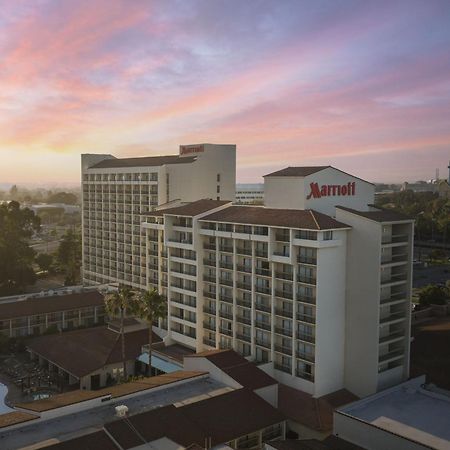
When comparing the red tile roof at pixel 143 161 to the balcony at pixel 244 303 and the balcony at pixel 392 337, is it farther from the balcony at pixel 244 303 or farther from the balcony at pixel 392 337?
the balcony at pixel 392 337

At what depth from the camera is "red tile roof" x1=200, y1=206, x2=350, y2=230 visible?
62.0 meters

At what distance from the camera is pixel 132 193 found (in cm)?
11069

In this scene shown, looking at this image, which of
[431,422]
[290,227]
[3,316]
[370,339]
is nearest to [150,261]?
[3,316]

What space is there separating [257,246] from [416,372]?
2652 centimetres

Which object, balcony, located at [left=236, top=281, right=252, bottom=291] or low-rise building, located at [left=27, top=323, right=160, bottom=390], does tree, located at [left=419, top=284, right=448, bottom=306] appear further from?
low-rise building, located at [left=27, top=323, right=160, bottom=390]

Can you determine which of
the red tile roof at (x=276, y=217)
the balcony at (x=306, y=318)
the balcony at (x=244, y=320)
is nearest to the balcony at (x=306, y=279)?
the balcony at (x=306, y=318)

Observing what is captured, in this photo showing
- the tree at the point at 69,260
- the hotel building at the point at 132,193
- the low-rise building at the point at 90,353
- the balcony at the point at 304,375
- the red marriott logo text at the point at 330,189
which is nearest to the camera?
the balcony at the point at 304,375

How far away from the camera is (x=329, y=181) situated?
6850cm

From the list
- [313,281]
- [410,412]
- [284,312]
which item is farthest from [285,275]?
[410,412]

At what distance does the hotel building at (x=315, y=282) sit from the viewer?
62.2 m

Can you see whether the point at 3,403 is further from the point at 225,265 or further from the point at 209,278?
the point at 225,265

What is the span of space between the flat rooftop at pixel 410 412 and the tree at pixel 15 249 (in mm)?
92900

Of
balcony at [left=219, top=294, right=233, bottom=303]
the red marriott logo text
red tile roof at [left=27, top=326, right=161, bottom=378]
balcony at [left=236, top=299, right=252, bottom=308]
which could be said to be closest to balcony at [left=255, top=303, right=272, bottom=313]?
balcony at [left=236, top=299, right=252, bottom=308]

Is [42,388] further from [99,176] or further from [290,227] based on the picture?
[99,176]
